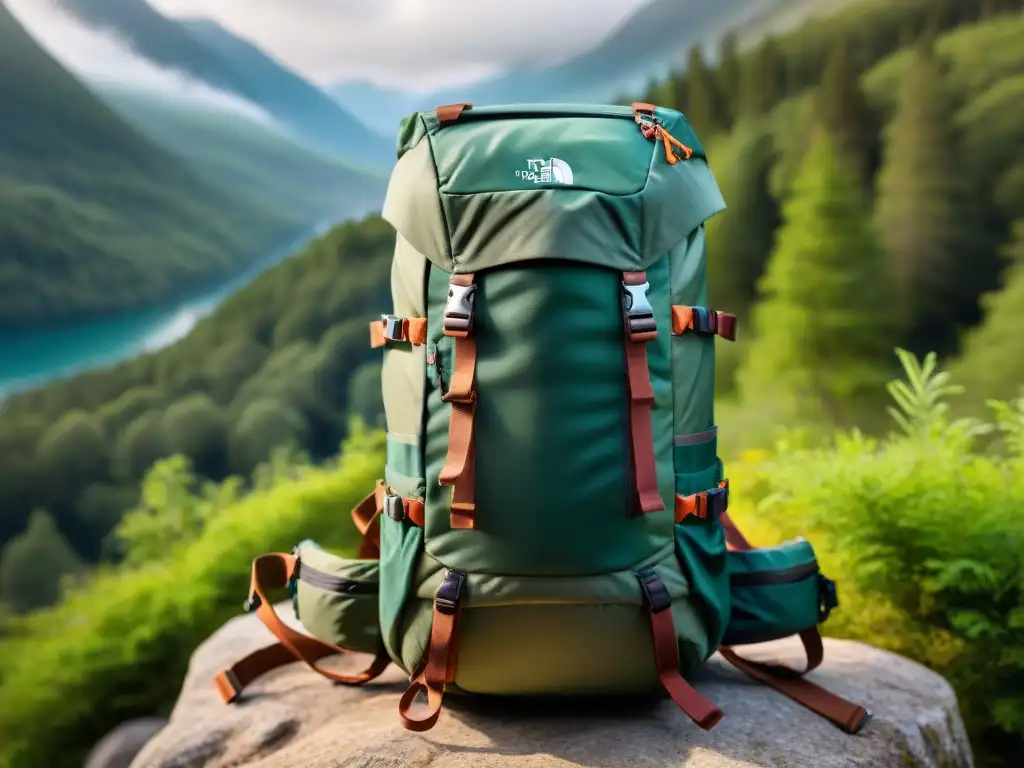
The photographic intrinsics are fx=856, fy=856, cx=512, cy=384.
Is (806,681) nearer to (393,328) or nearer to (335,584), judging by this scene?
(335,584)

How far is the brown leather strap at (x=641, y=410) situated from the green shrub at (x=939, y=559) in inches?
55.3

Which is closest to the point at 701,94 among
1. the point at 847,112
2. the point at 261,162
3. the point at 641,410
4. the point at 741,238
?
the point at 847,112

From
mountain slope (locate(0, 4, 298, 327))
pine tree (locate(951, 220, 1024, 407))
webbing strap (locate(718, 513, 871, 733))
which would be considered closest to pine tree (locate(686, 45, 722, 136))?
pine tree (locate(951, 220, 1024, 407))

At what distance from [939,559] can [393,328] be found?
6.66 ft

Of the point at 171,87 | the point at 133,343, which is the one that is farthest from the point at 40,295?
the point at 171,87

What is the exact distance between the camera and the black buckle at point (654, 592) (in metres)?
1.85

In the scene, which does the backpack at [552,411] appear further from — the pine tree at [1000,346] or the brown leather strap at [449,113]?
the pine tree at [1000,346]

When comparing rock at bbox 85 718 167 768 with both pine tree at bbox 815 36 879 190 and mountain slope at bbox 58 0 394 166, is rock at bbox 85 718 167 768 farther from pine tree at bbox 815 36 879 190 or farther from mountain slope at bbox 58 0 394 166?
pine tree at bbox 815 36 879 190

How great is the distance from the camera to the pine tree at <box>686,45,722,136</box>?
6.53 m

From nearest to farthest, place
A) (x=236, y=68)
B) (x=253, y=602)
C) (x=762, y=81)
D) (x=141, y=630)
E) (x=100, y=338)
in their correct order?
1. (x=253, y=602)
2. (x=141, y=630)
3. (x=100, y=338)
4. (x=762, y=81)
5. (x=236, y=68)

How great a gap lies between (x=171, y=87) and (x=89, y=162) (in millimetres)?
944

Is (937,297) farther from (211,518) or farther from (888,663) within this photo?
(211,518)

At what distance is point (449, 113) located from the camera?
2002mm

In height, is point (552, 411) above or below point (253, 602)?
above
